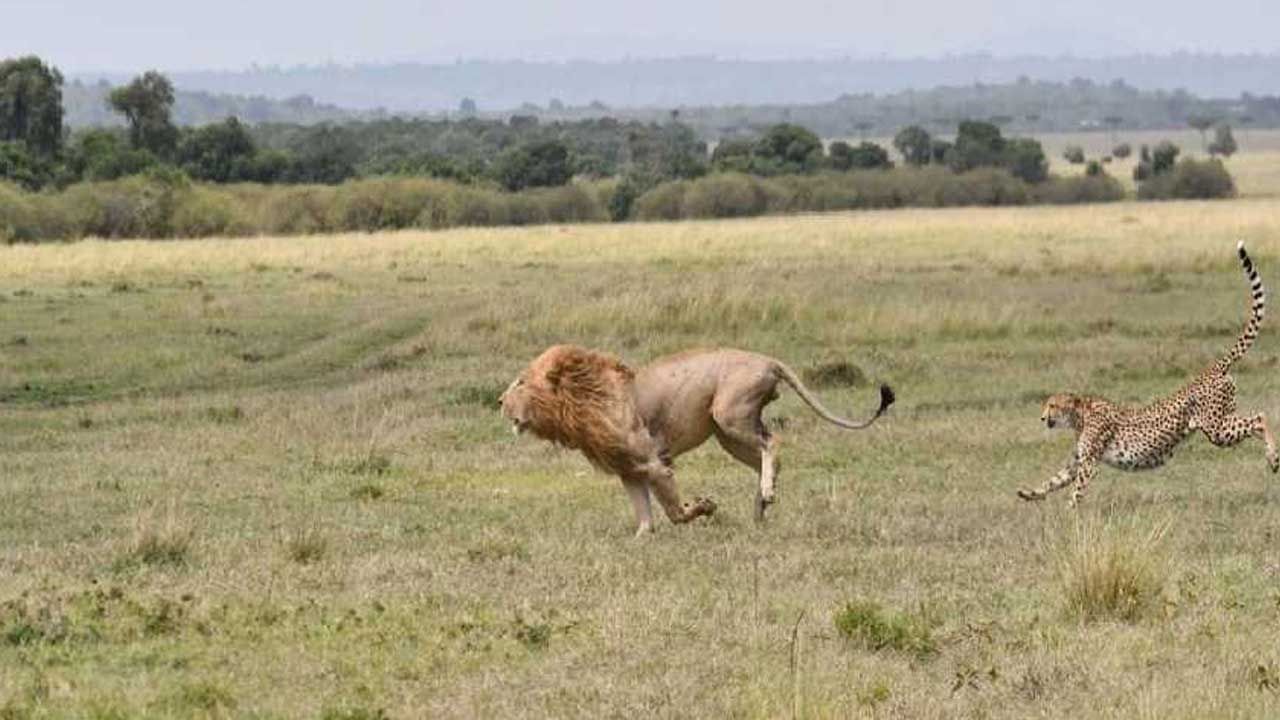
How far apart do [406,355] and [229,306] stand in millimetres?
7568

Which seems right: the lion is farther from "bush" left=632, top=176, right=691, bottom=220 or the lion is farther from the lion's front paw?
"bush" left=632, top=176, right=691, bottom=220

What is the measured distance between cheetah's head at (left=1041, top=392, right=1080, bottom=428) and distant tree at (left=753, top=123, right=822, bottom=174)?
73.5 meters

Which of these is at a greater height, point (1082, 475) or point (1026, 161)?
point (1082, 475)

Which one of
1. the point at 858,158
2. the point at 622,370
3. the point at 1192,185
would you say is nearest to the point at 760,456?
the point at 622,370

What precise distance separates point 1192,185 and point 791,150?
15.3 m

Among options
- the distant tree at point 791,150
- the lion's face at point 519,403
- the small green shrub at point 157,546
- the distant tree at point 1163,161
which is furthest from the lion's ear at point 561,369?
the distant tree at point 1163,161

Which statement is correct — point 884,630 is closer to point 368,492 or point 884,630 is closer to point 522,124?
point 368,492

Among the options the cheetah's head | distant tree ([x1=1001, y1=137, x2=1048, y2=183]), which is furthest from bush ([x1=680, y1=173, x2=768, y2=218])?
the cheetah's head

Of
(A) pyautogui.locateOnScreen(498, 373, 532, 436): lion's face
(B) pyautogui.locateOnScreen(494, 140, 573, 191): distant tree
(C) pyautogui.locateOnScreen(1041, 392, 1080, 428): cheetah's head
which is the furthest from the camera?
(B) pyautogui.locateOnScreen(494, 140, 573, 191): distant tree

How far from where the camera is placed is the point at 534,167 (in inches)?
3135

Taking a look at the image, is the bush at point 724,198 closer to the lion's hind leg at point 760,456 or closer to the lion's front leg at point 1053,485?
the lion's front leg at point 1053,485

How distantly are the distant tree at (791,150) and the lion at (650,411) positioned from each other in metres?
74.6

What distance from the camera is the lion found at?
1184cm

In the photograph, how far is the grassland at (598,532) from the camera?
8305 mm
